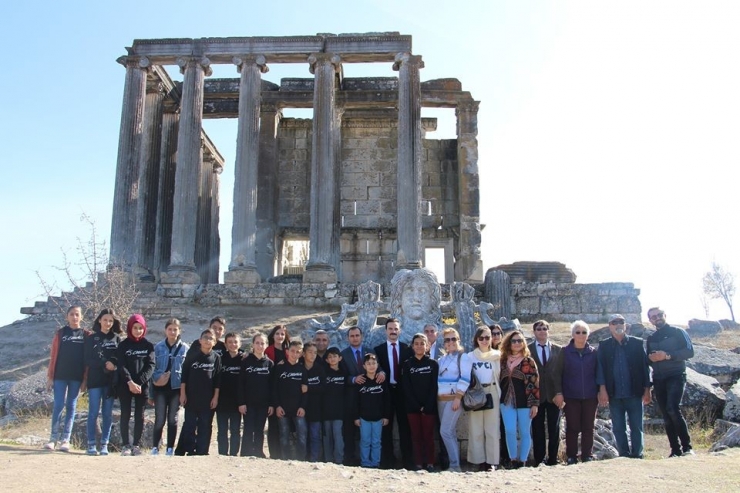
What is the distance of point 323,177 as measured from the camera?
2330cm

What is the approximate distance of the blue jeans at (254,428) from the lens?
27.5ft

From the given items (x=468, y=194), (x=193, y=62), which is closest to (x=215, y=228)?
(x=193, y=62)

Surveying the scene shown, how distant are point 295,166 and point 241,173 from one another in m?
6.28

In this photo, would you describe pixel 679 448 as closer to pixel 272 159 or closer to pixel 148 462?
pixel 148 462

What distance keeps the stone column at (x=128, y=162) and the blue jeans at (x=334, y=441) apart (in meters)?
16.1

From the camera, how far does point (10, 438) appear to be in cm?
1012

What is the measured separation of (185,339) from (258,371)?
8.79m

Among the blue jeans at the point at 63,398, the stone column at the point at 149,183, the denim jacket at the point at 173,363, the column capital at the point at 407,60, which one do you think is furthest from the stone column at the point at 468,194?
the blue jeans at the point at 63,398

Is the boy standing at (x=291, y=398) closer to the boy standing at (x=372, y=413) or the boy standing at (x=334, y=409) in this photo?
the boy standing at (x=334, y=409)

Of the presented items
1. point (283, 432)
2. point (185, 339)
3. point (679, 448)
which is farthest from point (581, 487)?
point (185, 339)

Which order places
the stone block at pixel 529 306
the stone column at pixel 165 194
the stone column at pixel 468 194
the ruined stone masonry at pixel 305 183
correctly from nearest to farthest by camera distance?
the stone block at pixel 529 306 < the ruined stone masonry at pixel 305 183 < the stone column at pixel 165 194 < the stone column at pixel 468 194

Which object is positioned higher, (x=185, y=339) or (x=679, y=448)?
(x=185, y=339)

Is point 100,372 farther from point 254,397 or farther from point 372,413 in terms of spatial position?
point 372,413

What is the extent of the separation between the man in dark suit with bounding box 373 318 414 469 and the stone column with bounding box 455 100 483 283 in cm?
1806
